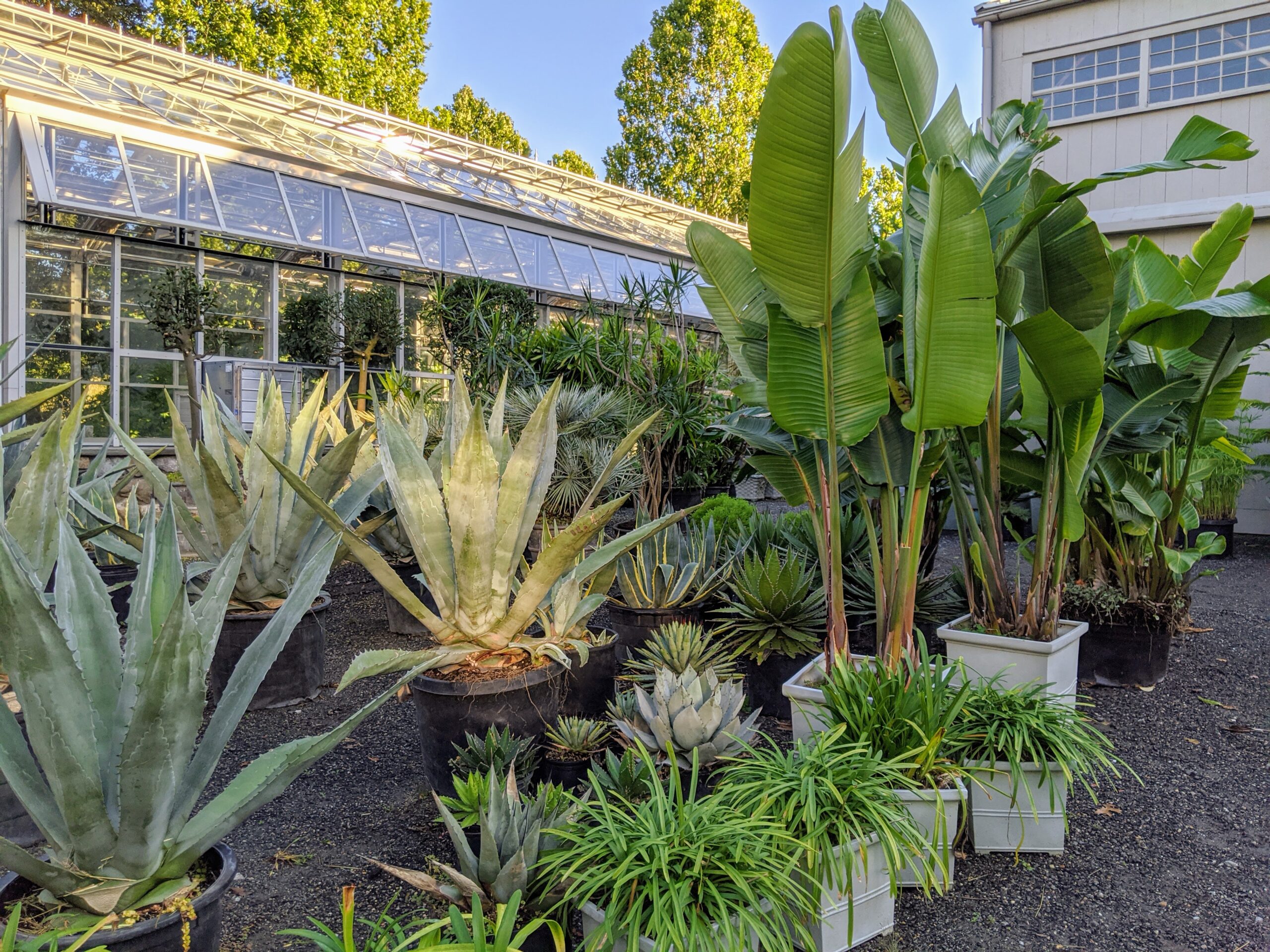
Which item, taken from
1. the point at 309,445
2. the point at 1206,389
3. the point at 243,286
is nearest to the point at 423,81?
the point at 243,286

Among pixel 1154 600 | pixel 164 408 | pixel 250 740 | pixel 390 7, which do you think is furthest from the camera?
pixel 390 7

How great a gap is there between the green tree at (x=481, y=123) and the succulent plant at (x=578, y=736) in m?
34.1

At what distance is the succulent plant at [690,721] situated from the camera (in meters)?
2.42

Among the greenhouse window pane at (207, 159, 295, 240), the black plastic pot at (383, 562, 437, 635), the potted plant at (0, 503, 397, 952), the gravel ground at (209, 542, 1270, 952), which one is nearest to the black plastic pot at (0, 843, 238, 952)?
the potted plant at (0, 503, 397, 952)

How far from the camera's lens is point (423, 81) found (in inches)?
1075

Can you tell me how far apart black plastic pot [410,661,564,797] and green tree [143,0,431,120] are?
22913 millimetres

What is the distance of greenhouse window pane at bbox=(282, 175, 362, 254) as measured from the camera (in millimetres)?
12062

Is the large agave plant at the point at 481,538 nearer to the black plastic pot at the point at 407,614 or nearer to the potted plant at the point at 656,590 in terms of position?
→ the potted plant at the point at 656,590

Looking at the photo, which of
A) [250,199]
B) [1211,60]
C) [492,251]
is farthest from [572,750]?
[492,251]

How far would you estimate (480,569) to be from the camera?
9.28 ft

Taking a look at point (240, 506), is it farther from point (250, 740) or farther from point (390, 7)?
point (390, 7)

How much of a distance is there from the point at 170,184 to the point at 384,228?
3182 millimetres

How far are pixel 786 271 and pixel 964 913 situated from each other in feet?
6.50

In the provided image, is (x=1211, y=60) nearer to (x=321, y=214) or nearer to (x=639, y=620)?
(x=639, y=620)
